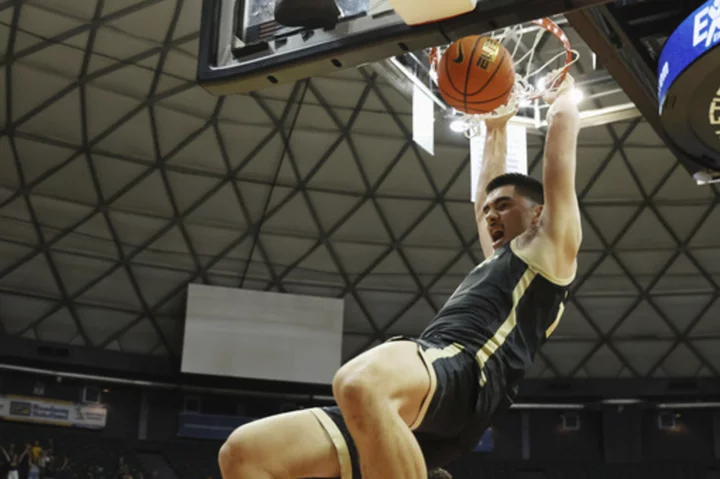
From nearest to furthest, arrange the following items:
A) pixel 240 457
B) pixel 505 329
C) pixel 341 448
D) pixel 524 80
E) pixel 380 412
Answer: pixel 380 412
pixel 240 457
pixel 341 448
pixel 505 329
pixel 524 80

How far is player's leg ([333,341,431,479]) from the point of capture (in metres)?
3.36

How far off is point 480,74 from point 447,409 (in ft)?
15.7

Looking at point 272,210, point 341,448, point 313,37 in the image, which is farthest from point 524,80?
point 272,210

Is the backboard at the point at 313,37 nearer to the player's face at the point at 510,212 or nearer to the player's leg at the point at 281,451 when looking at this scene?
the player's face at the point at 510,212

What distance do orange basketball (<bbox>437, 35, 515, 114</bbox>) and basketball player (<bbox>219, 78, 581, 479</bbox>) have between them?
10.2 ft

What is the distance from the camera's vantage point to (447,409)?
376 cm

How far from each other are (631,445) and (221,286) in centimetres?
1174

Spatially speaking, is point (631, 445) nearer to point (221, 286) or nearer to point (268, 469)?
point (221, 286)

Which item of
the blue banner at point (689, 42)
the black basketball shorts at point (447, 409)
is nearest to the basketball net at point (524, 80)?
the blue banner at point (689, 42)

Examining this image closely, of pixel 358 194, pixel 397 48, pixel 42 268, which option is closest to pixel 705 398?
pixel 358 194

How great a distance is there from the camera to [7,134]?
65.9 ft

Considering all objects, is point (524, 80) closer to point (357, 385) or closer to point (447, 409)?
point (447, 409)

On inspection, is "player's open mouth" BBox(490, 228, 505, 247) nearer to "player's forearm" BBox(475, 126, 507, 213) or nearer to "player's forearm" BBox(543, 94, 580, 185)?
"player's forearm" BBox(543, 94, 580, 185)

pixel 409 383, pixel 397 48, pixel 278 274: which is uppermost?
pixel 278 274
